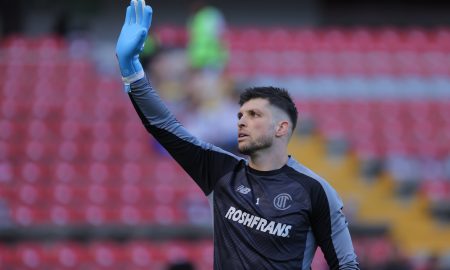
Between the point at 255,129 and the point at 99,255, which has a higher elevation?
the point at 255,129

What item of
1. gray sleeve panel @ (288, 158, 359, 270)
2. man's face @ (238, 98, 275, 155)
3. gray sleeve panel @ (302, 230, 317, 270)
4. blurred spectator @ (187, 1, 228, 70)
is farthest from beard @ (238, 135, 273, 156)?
blurred spectator @ (187, 1, 228, 70)

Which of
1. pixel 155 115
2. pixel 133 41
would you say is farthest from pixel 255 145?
pixel 133 41

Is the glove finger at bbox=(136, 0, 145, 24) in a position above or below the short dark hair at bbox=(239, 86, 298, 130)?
above

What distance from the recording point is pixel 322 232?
413 centimetres

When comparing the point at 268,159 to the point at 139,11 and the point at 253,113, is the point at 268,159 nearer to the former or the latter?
the point at 253,113

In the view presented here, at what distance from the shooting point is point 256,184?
4.24 m

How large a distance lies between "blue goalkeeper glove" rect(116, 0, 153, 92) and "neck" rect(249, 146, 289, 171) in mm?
597

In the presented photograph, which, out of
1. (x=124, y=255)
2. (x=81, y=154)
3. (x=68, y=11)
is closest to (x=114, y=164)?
(x=81, y=154)

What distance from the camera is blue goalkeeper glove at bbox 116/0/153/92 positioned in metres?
4.15

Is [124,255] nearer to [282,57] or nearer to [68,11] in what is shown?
[282,57]

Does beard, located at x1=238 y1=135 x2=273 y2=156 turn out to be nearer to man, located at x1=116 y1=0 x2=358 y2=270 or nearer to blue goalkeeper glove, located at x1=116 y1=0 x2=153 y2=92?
man, located at x1=116 y1=0 x2=358 y2=270

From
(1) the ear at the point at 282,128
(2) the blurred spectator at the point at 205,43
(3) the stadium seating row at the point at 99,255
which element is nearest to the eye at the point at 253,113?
(1) the ear at the point at 282,128

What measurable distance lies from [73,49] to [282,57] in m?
3.18

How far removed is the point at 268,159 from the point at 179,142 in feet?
1.29
